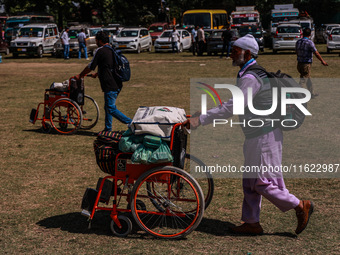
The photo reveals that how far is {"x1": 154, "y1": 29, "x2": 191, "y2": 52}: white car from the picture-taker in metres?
34.8

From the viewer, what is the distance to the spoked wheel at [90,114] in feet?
35.8

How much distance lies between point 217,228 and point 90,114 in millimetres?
6554

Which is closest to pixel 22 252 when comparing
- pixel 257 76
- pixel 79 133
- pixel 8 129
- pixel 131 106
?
pixel 257 76

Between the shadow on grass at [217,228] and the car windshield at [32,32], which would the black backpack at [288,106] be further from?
the car windshield at [32,32]

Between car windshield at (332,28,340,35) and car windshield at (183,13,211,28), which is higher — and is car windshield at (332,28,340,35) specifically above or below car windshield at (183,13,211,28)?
below

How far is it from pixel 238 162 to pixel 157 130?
11.4 feet

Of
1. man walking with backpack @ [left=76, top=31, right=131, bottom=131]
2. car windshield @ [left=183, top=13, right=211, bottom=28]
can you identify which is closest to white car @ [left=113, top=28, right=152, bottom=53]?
car windshield @ [left=183, top=13, right=211, bottom=28]

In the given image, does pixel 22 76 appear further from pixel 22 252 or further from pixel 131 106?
pixel 22 252

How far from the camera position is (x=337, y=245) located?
4.97m

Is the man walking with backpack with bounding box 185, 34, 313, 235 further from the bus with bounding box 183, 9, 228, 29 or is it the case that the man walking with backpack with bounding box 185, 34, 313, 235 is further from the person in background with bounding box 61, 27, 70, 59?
the bus with bounding box 183, 9, 228, 29

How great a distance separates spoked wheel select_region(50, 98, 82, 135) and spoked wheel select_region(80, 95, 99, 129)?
1.28 ft

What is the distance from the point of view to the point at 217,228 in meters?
5.49

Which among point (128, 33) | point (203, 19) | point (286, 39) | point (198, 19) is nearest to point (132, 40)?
point (128, 33)

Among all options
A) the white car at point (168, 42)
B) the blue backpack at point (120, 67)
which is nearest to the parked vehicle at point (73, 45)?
the white car at point (168, 42)
